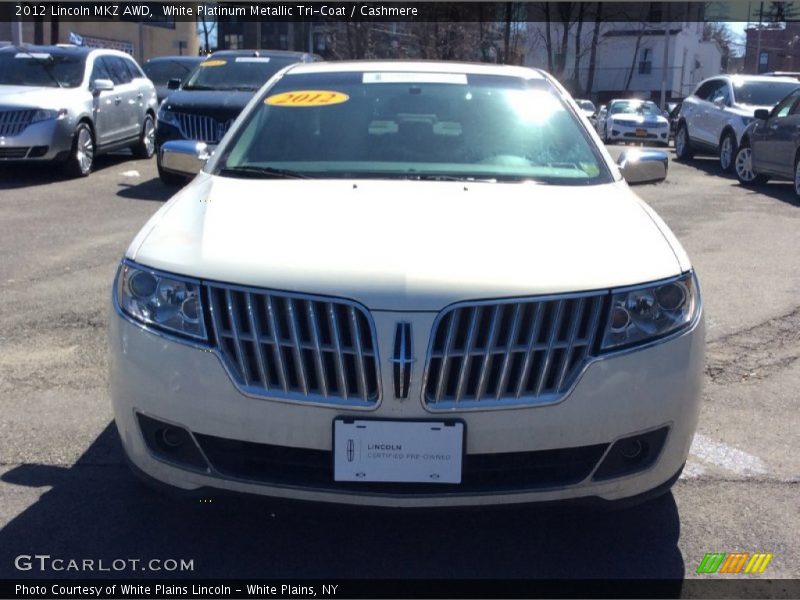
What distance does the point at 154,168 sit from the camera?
13.8m

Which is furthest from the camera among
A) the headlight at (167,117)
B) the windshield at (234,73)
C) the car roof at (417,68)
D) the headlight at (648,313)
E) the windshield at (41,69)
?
the windshield at (41,69)

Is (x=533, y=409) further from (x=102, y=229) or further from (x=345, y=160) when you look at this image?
(x=102, y=229)

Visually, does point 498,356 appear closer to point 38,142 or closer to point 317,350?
point 317,350

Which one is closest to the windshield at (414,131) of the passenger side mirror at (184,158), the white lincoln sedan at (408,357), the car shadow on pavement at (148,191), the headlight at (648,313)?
the passenger side mirror at (184,158)

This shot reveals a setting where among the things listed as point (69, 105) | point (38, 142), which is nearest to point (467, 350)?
point (38, 142)

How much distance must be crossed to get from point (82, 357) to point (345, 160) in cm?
204

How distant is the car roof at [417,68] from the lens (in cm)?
479

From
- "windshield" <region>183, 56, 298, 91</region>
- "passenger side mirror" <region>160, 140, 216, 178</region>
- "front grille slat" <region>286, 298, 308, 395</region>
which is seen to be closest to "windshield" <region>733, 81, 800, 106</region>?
"windshield" <region>183, 56, 298, 91</region>

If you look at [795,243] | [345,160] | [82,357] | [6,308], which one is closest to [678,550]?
[345,160]

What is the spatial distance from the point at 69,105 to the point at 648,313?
10.4 metres

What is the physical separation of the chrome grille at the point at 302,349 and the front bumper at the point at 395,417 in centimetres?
4

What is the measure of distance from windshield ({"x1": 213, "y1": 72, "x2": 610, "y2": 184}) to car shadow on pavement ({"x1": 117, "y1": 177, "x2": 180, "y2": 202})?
270 inches

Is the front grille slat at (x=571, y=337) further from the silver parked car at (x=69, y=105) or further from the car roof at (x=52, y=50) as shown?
the car roof at (x=52, y=50)

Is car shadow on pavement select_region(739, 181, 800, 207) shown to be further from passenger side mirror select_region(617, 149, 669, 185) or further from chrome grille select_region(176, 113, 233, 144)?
passenger side mirror select_region(617, 149, 669, 185)
